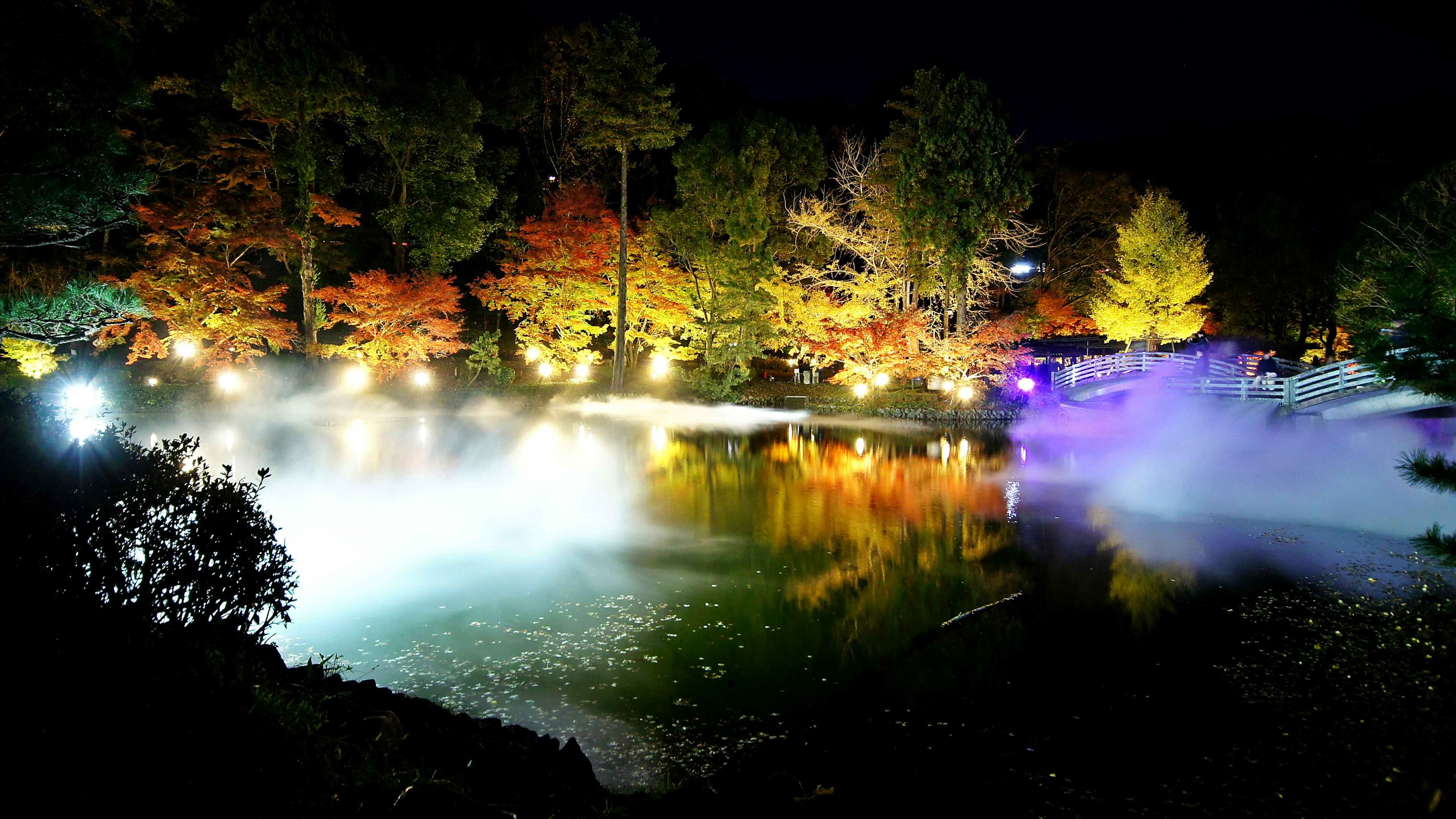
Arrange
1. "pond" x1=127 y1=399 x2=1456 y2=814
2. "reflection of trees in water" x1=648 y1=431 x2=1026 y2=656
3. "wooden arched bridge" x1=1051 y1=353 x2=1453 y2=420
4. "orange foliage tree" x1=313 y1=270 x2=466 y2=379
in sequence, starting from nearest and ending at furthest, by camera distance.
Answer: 1. "pond" x1=127 y1=399 x2=1456 y2=814
2. "reflection of trees in water" x1=648 y1=431 x2=1026 y2=656
3. "wooden arched bridge" x1=1051 y1=353 x2=1453 y2=420
4. "orange foliage tree" x1=313 y1=270 x2=466 y2=379

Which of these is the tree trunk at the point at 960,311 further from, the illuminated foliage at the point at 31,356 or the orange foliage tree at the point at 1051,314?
the illuminated foliage at the point at 31,356

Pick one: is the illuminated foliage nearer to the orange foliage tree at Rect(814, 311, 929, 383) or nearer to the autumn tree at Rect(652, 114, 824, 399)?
the autumn tree at Rect(652, 114, 824, 399)

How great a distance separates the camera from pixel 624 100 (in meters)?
26.5

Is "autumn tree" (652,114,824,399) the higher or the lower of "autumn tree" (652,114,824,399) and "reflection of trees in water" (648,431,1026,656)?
the higher

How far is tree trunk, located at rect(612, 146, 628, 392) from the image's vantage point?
1081 inches

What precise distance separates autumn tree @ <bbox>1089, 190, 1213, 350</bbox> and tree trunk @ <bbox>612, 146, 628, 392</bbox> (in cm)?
1886

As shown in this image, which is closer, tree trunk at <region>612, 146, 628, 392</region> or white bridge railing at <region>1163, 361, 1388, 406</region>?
white bridge railing at <region>1163, 361, 1388, 406</region>

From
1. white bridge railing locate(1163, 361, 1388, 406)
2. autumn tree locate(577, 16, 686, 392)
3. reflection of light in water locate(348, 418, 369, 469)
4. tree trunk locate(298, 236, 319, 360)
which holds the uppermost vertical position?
autumn tree locate(577, 16, 686, 392)

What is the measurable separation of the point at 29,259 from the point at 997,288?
34.7 meters

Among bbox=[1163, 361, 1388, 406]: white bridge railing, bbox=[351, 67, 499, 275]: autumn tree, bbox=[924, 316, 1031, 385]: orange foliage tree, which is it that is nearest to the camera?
bbox=[1163, 361, 1388, 406]: white bridge railing

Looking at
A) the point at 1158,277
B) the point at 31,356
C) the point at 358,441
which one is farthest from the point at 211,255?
the point at 1158,277

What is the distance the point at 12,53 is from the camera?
8914 mm

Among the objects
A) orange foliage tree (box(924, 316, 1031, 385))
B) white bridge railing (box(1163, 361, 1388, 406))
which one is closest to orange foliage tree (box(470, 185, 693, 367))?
orange foliage tree (box(924, 316, 1031, 385))

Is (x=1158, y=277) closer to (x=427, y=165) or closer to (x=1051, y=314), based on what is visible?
(x=1051, y=314)
